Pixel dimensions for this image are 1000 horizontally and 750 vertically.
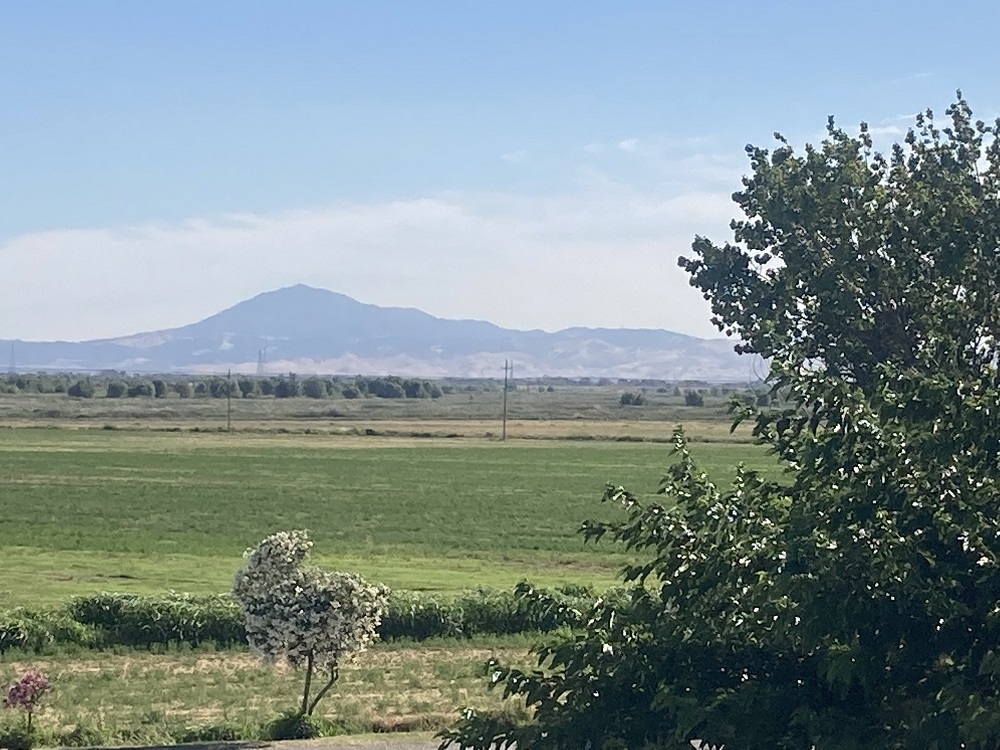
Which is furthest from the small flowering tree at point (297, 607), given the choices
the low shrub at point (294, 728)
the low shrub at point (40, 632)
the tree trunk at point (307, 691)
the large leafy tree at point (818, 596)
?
the low shrub at point (40, 632)

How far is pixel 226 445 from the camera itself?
103 meters

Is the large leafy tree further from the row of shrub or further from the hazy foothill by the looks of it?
the row of shrub

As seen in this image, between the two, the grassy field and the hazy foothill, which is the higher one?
the hazy foothill

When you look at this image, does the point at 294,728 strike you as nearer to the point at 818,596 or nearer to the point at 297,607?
the point at 297,607

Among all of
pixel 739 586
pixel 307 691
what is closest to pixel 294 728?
pixel 307 691

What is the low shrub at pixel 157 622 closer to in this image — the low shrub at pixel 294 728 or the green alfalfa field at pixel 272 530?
the green alfalfa field at pixel 272 530

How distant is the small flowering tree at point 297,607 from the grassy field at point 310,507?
14.4 m

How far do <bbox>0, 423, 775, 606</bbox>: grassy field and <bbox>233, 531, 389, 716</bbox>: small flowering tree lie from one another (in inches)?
568

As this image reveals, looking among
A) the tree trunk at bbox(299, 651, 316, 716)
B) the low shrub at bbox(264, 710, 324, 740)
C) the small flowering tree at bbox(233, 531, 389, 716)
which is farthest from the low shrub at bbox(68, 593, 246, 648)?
the small flowering tree at bbox(233, 531, 389, 716)

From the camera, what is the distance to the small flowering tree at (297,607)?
16312 mm

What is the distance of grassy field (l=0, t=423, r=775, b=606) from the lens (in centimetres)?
3784

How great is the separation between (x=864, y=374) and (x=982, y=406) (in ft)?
19.9

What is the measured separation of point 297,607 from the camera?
16.3m

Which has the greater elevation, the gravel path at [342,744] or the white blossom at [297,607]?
the white blossom at [297,607]
